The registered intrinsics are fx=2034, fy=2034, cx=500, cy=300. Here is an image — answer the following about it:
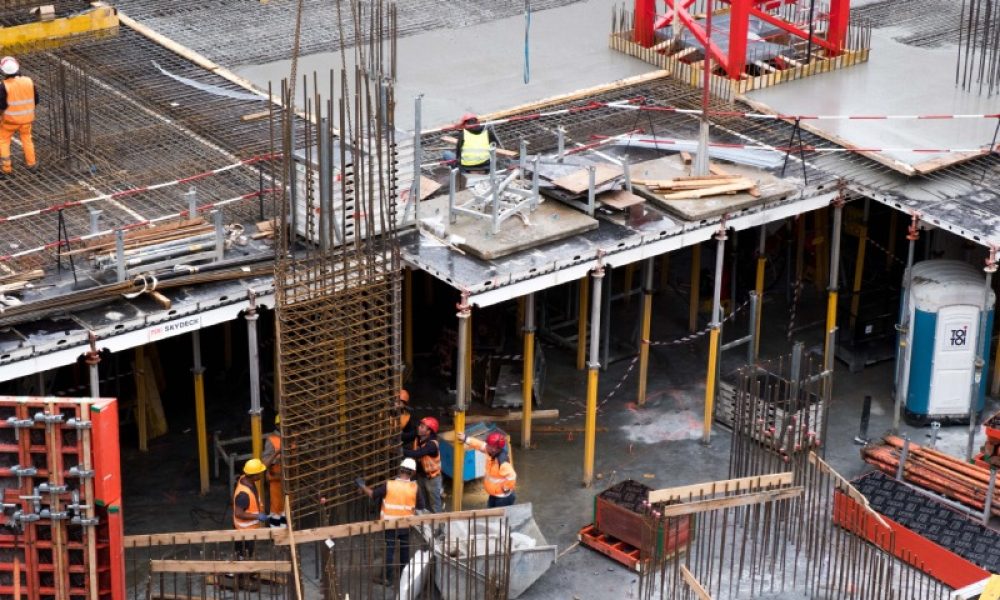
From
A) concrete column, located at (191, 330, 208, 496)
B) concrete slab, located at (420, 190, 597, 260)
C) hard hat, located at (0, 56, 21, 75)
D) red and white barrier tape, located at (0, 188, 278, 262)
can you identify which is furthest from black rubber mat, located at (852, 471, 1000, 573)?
hard hat, located at (0, 56, 21, 75)

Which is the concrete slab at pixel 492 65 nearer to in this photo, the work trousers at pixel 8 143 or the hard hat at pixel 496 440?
the work trousers at pixel 8 143

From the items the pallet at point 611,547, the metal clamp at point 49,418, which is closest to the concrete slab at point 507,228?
the pallet at point 611,547

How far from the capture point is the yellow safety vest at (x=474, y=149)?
102 ft

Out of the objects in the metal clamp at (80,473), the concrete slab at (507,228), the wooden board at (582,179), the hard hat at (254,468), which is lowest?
the hard hat at (254,468)

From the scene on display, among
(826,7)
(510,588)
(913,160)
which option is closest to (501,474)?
(510,588)

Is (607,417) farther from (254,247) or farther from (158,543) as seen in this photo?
(158,543)

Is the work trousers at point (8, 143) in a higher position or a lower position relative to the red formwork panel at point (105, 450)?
higher

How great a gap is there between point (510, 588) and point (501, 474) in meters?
1.54

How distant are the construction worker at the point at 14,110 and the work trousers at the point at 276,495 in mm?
6970

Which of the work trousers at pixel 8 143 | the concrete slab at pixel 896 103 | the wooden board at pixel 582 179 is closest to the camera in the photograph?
the wooden board at pixel 582 179

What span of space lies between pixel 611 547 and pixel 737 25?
1041 centimetres

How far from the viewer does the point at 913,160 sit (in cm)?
3183


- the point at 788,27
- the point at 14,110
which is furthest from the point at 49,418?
the point at 788,27

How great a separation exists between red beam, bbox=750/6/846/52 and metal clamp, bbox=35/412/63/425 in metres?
15.4
